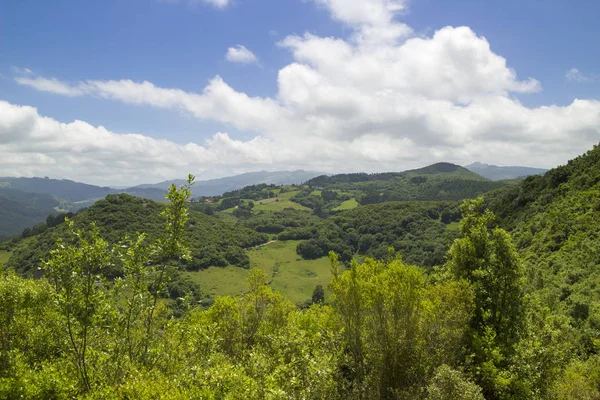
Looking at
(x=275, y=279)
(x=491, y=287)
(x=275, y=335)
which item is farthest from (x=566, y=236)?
(x=275, y=279)

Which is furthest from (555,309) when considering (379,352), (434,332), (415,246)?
(415,246)

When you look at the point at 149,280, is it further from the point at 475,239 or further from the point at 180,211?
the point at 475,239

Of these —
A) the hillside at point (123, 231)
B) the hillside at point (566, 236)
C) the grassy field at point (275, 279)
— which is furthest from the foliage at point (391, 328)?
the hillside at point (123, 231)

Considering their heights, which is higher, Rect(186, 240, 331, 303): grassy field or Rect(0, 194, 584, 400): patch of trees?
Rect(0, 194, 584, 400): patch of trees

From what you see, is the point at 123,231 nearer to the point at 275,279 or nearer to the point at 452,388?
the point at 275,279

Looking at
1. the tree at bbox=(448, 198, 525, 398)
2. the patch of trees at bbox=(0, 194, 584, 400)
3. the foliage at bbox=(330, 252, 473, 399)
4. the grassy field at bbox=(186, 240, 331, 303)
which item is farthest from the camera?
the grassy field at bbox=(186, 240, 331, 303)

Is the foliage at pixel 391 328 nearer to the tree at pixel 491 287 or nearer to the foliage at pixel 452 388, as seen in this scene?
the foliage at pixel 452 388

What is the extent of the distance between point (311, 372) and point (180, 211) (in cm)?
901

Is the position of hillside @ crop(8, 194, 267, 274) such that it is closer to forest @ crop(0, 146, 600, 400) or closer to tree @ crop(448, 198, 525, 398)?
forest @ crop(0, 146, 600, 400)

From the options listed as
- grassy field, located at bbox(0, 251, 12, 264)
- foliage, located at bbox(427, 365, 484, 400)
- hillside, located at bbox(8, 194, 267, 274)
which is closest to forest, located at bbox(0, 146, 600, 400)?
foliage, located at bbox(427, 365, 484, 400)

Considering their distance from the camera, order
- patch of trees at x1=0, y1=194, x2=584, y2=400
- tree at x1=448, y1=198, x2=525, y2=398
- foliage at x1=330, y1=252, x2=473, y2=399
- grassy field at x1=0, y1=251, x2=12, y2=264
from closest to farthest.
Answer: patch of trees at x1=0, y1=194, x2=584, y2=400, foliage at x1=330, y1=252, x2=473, y2=399, tree at x1=448, y1=198, x2=525, y2=398, grassy field at x1=0, y1=251, x2=12, y2=264

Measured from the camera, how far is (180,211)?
46.4 ft

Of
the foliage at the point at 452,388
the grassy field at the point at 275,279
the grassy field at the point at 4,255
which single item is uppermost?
the foliage at the point at 452,388

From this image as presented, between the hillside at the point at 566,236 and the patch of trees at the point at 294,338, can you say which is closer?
the patch of trees at the point at 294,338
